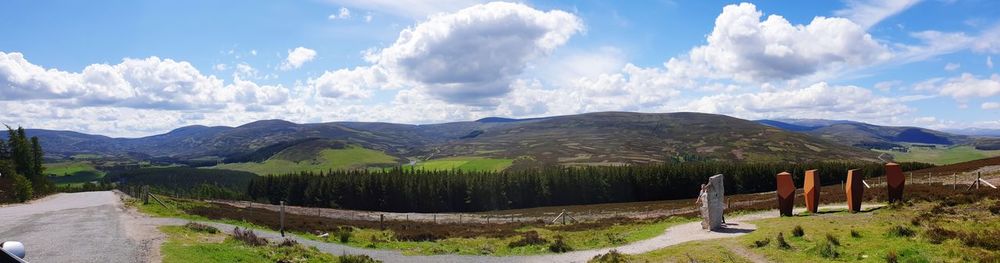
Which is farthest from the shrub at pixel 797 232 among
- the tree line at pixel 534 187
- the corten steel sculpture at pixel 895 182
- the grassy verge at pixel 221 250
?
the tree line at pixel 534 187

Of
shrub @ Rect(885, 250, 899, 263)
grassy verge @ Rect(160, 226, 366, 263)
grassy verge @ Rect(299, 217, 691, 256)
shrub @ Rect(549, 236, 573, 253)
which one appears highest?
shrub @ Rect(885, 250, 899, 263)

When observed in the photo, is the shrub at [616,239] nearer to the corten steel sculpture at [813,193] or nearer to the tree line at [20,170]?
the corten steel sculpture at [813,193]

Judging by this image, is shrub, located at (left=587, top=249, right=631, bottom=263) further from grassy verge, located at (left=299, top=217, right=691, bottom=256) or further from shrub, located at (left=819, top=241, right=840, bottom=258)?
shrub, located at (left=819, top=241, right=840, bottom=258)

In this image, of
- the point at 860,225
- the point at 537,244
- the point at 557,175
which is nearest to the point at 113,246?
the point at 537,244

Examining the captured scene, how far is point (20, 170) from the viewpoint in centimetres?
7700

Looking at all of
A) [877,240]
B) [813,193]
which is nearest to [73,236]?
[877,240]

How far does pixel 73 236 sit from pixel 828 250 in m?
32.2

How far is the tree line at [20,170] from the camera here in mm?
49500

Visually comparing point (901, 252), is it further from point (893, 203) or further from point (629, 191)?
point (629, 191)

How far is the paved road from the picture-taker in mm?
18773

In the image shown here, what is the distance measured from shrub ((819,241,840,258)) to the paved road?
82.5ft

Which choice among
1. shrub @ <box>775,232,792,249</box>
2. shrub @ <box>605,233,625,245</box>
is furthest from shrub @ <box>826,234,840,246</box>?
shrub @ <box>605,233,625,245</box>

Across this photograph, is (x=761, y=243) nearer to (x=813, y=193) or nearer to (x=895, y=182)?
(x=813, y=193)

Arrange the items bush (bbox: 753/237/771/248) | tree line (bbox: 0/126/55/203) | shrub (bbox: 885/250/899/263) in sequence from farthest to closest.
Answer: tree line (bbox: 0/126/55/203) → bush (bbox: 753/237/771/248) → shrub (bbox: 885/250/899/263)
